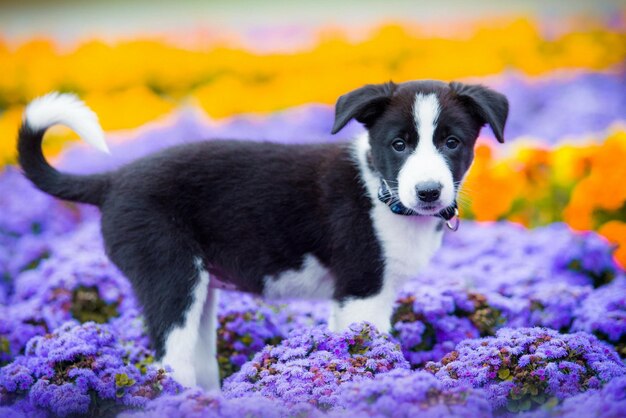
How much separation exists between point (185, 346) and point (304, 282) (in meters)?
0.65

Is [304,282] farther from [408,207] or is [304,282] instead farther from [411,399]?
[411,399]

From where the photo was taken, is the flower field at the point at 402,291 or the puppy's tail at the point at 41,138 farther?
the puppy's tail at the point at 41,138

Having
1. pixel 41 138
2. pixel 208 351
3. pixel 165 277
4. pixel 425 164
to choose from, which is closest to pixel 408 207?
pixel 425 164

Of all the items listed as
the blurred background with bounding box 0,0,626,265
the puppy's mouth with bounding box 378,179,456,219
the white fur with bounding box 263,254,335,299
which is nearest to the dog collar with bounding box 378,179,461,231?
the puppy's mouth with bounding box 378,179,456,219

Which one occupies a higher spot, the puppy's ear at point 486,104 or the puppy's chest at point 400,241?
the puppy's ear at point 486,104

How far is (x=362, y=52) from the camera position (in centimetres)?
902

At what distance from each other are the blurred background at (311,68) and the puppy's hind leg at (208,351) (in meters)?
2.53

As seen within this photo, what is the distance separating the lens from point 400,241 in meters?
3.28

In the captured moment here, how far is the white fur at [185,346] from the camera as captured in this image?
3.26 meters

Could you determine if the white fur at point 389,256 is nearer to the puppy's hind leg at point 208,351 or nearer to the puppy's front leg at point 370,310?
the puppy's front leg at point 370,310

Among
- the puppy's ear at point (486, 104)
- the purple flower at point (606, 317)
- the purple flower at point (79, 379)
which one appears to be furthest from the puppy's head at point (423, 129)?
the purple flower at point (79, 379)

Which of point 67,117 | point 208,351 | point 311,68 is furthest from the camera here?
point 311,68

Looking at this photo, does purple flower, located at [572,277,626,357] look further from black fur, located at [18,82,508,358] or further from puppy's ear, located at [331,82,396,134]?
puppy's ear, located at [331,82,396,134]

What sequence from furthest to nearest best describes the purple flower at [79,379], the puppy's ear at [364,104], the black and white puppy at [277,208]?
the black and white puppy at [277,208]
the puppy's ear at [364,104]
the purple flower at [79,379]
